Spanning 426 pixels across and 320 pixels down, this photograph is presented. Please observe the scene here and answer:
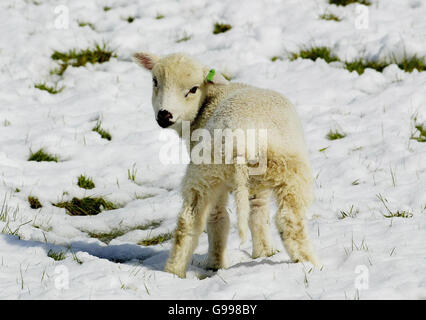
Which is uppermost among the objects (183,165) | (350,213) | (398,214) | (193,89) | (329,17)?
(193,89)

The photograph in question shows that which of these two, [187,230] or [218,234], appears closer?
[187,230]

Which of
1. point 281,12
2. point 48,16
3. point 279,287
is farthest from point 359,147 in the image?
point 48,16

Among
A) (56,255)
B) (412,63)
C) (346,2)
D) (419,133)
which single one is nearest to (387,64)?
(412,63)

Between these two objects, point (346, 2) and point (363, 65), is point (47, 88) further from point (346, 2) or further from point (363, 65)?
point (346, 2)

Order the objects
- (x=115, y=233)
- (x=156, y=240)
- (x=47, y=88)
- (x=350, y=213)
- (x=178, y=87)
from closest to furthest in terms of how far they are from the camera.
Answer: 1. (x=178, y=87)
2. (x=350, y=213)
3. (x=156, y=240)
4. (x=115, y=233)
5. (x=47, y=88)

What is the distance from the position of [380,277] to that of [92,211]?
326 centimetres

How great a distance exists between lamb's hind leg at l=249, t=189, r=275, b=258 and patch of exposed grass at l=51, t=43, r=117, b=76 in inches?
209

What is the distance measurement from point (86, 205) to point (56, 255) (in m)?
1.39

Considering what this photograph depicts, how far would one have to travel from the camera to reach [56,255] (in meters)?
4.66

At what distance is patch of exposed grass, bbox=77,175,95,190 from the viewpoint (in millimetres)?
6331

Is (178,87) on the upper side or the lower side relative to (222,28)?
upper

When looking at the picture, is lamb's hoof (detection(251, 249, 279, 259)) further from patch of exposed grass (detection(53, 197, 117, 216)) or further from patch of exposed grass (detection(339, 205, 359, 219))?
patch of exposed grass (detection(53, 197, 117, 216))

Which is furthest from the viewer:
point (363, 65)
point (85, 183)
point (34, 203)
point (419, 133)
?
point (363, 65)

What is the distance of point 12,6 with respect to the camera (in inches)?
419
